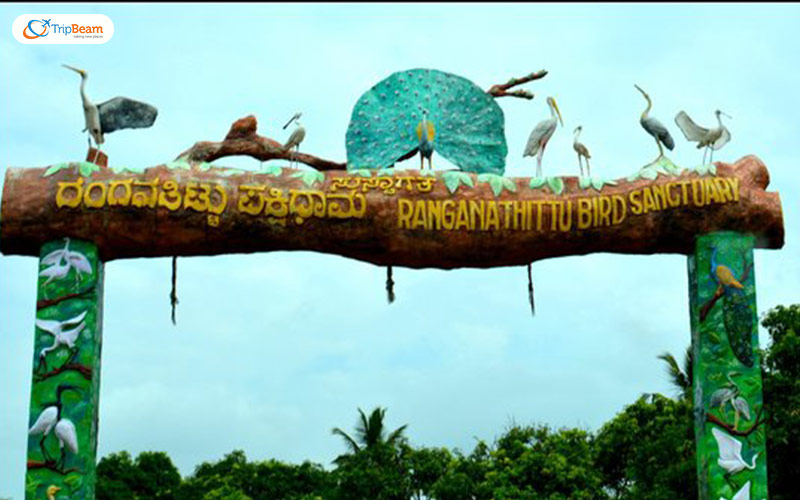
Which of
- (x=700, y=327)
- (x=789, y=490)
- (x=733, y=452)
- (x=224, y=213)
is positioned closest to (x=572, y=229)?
(x=700, y=327)

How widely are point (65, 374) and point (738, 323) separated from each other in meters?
5.53

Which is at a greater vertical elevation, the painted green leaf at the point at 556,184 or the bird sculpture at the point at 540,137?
the bird sculpture at the point at 540,137

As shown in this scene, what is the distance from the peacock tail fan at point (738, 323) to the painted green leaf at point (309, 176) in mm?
3547

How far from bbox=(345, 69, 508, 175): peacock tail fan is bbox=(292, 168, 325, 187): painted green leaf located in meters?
0.71

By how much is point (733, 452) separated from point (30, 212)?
19.9ft

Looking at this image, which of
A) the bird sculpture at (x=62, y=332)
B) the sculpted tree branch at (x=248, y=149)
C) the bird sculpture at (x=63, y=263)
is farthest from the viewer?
the sculpted tree branch at (x=248, y=149)

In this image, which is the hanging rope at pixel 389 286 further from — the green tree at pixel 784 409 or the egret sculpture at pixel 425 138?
the green tree at pixel 784 409

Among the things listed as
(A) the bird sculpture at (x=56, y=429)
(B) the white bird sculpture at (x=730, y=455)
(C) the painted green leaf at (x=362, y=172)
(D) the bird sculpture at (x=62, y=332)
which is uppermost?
(C) the painted green leaf at (x=362, y=172)

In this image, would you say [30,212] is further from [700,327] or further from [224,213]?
[700,327]

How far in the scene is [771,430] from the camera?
13.9 metres

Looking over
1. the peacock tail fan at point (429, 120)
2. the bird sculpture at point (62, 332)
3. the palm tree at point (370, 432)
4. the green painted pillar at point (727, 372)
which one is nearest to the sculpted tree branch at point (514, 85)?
the peacock tail fan at point (429, 120)

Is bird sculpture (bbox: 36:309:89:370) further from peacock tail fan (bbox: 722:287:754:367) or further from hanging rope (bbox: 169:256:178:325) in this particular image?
peacock tail fan (bbox: 722:287:754:367)

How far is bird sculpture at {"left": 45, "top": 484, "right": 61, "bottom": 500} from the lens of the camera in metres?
9.59

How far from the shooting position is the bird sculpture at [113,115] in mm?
10664
